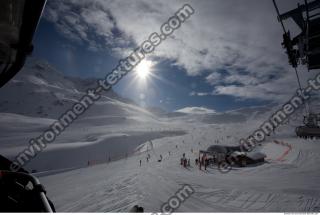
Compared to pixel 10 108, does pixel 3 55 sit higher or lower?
lower

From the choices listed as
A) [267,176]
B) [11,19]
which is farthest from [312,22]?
[267,176]

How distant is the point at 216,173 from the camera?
19922 millimetres

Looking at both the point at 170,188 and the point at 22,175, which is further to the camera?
the point at 170,188

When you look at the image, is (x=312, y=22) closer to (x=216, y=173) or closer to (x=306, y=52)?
(x=306, y=52)

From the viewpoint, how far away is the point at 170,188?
14875 mm

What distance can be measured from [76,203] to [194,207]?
6610 mm

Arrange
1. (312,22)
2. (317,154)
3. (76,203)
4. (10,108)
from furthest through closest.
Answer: (10,108)
(317,154)
(76,203)
(312,22)

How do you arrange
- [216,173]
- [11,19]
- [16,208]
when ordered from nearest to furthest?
[11,19] < [16,208] < [216,173]

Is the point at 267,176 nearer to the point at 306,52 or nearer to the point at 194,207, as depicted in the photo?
the point at 194,207

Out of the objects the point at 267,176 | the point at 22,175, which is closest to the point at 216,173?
the point at 267,176

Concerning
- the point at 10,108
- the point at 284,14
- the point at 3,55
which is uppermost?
the point at 10,108

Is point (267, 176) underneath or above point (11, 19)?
underneath

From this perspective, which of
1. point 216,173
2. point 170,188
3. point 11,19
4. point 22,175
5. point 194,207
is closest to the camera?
point 11,19

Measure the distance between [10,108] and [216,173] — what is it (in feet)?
628
